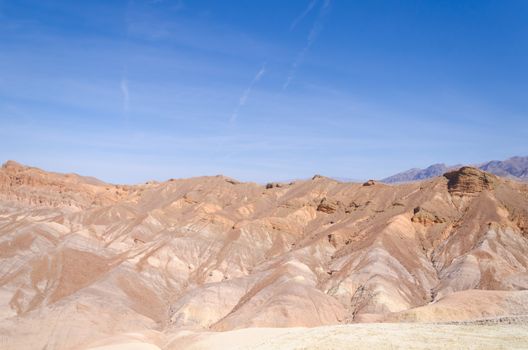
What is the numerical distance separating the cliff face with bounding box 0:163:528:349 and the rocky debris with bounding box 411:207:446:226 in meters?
0.17

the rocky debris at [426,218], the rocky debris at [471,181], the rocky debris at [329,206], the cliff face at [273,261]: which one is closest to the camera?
the cliff face at [273,261]

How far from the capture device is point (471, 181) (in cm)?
8481

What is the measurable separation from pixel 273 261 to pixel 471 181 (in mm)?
38830

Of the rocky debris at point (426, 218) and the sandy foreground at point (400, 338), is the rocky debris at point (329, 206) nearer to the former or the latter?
the rocky debris at point (426, 218)

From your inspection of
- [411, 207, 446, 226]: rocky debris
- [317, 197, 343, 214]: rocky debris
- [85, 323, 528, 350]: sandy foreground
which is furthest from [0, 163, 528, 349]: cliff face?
[85, 323, 528, 350]: sandy foreground

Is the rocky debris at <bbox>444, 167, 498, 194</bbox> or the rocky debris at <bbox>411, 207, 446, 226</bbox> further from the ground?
the rocky debris at <bbox>444, 167, 498, 194</bbox>

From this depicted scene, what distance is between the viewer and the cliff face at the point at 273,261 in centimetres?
5131

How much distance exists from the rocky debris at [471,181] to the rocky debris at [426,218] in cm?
887

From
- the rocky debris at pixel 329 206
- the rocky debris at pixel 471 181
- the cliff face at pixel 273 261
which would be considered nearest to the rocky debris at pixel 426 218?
the cliff face at pixel 273 261

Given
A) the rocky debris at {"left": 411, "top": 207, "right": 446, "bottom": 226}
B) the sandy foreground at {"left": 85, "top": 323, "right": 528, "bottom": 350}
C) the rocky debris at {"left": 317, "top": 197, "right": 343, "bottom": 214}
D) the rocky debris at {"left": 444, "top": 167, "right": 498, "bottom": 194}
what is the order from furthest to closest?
the rocky debris at {"left": 317, "top": 197, "right": 343, "bottom": 214} < the rocky debris at {"left": 444, "top": 167, "right": 498, "bottom": 194} < the rocky debris at {"left": 411, "top": 207, "right": 446, "bottom": 226} < the sandy foreground at {"left": 85, "top": 323, "right": 528, "bottom": 350}

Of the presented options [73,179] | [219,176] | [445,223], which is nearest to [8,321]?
[445,223]

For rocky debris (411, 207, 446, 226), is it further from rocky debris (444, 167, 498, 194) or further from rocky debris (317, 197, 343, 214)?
rocky debris (317, 197, 343, 214)

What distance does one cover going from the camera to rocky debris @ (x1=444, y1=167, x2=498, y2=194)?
275ft

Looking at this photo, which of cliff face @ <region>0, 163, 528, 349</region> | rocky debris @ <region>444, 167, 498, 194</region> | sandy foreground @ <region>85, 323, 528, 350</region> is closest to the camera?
sandy foreground @ <region>85, 323, 528, 350</region>
